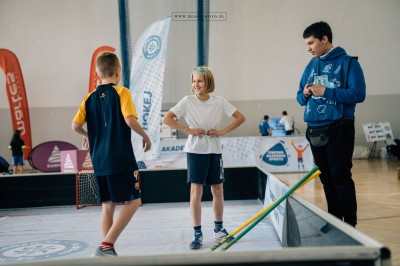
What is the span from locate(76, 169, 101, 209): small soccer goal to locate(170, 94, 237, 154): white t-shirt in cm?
208

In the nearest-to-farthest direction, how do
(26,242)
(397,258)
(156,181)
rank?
(397,258) < (26,242) < (156,181)

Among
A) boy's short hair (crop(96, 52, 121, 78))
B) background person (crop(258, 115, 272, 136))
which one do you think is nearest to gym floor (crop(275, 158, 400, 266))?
boy's short hair (crop(96, 52, 121, 78))

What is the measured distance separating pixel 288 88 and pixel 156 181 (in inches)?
305

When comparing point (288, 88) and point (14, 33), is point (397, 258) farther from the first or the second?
point (14, 33)

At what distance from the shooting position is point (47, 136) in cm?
1102

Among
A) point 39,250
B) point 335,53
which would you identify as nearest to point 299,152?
point 335,53

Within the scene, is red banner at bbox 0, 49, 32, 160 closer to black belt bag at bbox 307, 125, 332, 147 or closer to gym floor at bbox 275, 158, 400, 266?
gym floor at bbox 275, 158, 400, 266

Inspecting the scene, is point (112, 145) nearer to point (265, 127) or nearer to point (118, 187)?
point (118, 187)

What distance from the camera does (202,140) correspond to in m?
2.79

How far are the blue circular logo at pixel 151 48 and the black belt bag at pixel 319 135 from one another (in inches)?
169

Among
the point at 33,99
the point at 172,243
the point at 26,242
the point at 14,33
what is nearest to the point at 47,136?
the point at 33,99

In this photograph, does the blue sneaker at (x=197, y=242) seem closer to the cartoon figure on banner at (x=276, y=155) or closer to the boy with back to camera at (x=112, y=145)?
the boy with back to camera at (x=112, y=145)

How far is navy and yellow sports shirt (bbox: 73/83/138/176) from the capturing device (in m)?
2.19

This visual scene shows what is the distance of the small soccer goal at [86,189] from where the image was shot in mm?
4477
